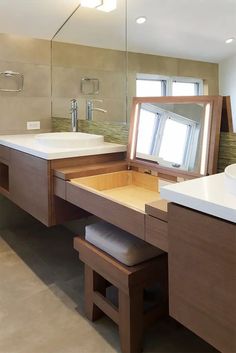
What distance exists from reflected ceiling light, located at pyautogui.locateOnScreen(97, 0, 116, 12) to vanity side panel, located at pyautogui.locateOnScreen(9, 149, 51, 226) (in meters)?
1.20

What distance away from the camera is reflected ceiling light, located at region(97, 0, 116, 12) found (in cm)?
233

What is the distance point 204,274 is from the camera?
0.95 m

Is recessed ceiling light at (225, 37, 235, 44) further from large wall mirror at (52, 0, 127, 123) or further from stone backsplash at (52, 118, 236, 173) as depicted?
large wall mirror at (52, 0, 127, 123)

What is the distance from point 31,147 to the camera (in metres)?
2.07

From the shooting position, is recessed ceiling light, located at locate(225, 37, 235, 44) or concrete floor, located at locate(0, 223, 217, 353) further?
concrete floor, located at locate(0, 223, 217, 353)

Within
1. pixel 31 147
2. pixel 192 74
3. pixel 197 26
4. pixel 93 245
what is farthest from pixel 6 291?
pixel 197 26

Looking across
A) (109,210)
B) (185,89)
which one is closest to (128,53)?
(185,89)

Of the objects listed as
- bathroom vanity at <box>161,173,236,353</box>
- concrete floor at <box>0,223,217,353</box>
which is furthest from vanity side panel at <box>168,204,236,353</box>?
concrete floor at <box>0,223,217,353</box>

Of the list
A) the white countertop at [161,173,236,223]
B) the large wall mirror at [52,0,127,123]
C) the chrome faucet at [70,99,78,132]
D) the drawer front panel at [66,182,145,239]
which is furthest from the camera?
the chrome faucet at [70,99,78,132]

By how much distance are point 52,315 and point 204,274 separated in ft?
3.92

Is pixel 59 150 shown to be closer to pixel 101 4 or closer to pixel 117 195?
pixel 117 195

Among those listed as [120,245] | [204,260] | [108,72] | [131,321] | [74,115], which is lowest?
[131,321]

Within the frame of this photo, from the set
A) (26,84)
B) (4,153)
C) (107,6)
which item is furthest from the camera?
(26,84)

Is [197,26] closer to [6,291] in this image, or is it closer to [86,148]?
[86,148]
